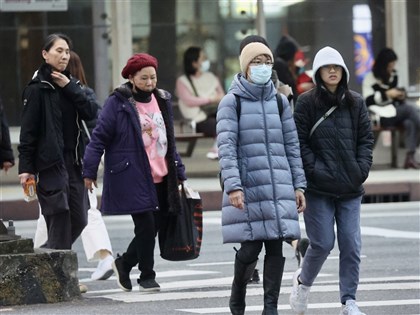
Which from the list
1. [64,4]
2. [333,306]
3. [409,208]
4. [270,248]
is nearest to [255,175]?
[270,248]

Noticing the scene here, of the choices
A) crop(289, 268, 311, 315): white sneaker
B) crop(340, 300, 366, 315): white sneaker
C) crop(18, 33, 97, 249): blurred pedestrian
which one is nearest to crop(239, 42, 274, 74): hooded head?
crop(289, 268, 311, 315): white sneaker

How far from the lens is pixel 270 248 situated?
9.11m

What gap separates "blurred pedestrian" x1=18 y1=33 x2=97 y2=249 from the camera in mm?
10938

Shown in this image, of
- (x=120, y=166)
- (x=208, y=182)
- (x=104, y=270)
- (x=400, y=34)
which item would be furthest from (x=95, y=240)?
(x=400, y=34)

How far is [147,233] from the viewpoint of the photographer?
10961mm

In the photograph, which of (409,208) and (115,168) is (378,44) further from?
(115,168)

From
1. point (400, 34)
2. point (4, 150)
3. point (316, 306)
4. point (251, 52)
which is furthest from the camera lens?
point (400, 34)

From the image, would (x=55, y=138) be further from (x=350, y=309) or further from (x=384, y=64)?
(x=384, y=64)

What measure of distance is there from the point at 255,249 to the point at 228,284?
2.86 m

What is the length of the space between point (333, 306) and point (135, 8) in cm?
1268

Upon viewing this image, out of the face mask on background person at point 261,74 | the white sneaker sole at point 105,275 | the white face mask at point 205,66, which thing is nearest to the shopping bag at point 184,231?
the white sneaker sole at point 105,275

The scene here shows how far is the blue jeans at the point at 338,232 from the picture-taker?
30.6ft

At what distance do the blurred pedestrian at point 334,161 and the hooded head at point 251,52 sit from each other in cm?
40

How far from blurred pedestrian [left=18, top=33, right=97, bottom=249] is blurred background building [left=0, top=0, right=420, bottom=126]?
10.3 meters
